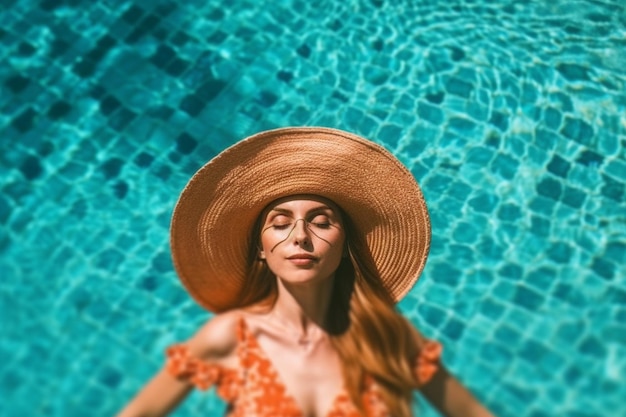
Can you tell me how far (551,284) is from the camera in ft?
16.8

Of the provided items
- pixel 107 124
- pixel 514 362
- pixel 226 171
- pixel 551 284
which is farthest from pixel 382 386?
pixel 107 124

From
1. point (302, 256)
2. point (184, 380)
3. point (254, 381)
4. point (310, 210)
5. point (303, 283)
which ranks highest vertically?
point (310, 210)

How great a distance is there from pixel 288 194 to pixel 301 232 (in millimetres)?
229

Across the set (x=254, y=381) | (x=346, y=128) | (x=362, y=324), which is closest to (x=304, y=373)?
(x=254, y=381)

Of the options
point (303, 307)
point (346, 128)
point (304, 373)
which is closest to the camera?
point (304, 373)

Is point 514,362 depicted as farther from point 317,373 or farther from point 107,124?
point 107,124

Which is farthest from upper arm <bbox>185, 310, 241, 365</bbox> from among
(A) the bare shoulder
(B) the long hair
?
(B) the long hair

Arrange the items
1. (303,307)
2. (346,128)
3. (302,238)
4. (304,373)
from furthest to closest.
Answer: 1. (346,128)
2. (303,307)
3. (304,373)
4. (302,238)

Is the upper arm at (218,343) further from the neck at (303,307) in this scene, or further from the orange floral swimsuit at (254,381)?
the neck at (303,307)

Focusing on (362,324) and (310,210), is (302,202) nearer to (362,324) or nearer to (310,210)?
(310,210)

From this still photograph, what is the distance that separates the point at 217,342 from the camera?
10.3 feet

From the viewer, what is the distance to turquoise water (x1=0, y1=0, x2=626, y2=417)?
16.0 ft

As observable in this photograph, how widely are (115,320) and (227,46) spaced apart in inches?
96.1

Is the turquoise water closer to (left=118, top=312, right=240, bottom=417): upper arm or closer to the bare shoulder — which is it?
(left=118, top=312, right=240, bottom=417): upper arm
